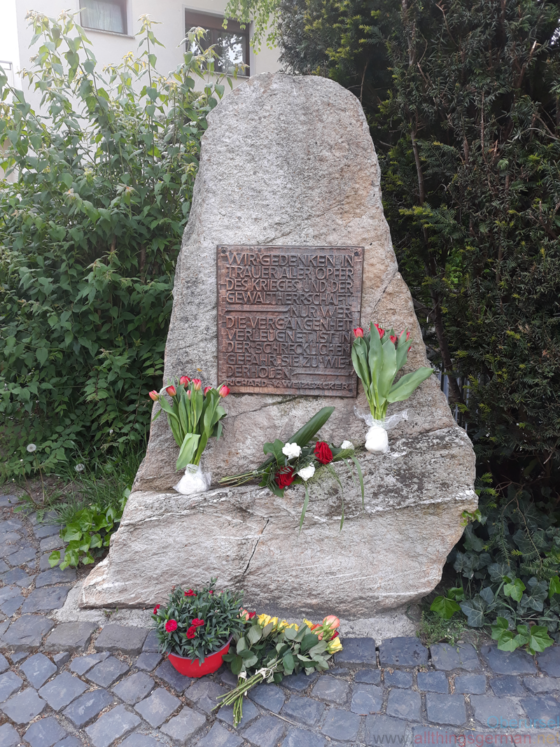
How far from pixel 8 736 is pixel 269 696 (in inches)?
38.5

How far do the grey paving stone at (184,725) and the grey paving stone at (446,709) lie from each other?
88 centimetres

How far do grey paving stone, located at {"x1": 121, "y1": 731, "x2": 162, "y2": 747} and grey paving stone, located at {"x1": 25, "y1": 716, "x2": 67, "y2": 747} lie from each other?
25cm

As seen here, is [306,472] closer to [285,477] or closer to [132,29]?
[285,477]

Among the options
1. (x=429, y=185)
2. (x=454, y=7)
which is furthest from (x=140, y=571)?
(x=454, y=7)

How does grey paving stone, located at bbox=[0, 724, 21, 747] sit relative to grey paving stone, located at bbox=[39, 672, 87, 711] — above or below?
above

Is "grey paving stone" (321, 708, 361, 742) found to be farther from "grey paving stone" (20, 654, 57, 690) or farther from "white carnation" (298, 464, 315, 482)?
"grey paving stone" (20, 654, 57, 690)

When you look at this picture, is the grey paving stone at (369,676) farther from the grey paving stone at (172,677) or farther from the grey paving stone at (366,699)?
the grey paving stone at (172,677)

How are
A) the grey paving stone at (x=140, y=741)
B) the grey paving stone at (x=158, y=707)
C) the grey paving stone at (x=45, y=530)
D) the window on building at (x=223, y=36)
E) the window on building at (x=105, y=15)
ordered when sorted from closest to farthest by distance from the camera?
the grey paving stone at (x=140, y=741) < the grey paving stone at (x=158, y=707) < the grey paving stone at (x=45, y=530) < the window on building at (x=105, y=15) < the window on building at (x=223, y=36)

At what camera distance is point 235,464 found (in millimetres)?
2529

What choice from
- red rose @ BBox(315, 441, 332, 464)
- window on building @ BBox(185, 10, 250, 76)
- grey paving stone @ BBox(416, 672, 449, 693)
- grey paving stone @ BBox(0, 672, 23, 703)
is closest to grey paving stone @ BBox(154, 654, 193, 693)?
grey paving stone @ BBox(0, 672, 23, 703)

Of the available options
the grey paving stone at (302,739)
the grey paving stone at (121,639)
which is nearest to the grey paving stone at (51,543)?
the grey paving stone at (121,639)

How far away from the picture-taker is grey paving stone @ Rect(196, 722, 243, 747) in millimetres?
1967

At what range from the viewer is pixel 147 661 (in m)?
2.35

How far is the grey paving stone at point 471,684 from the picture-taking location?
2.20 metres
